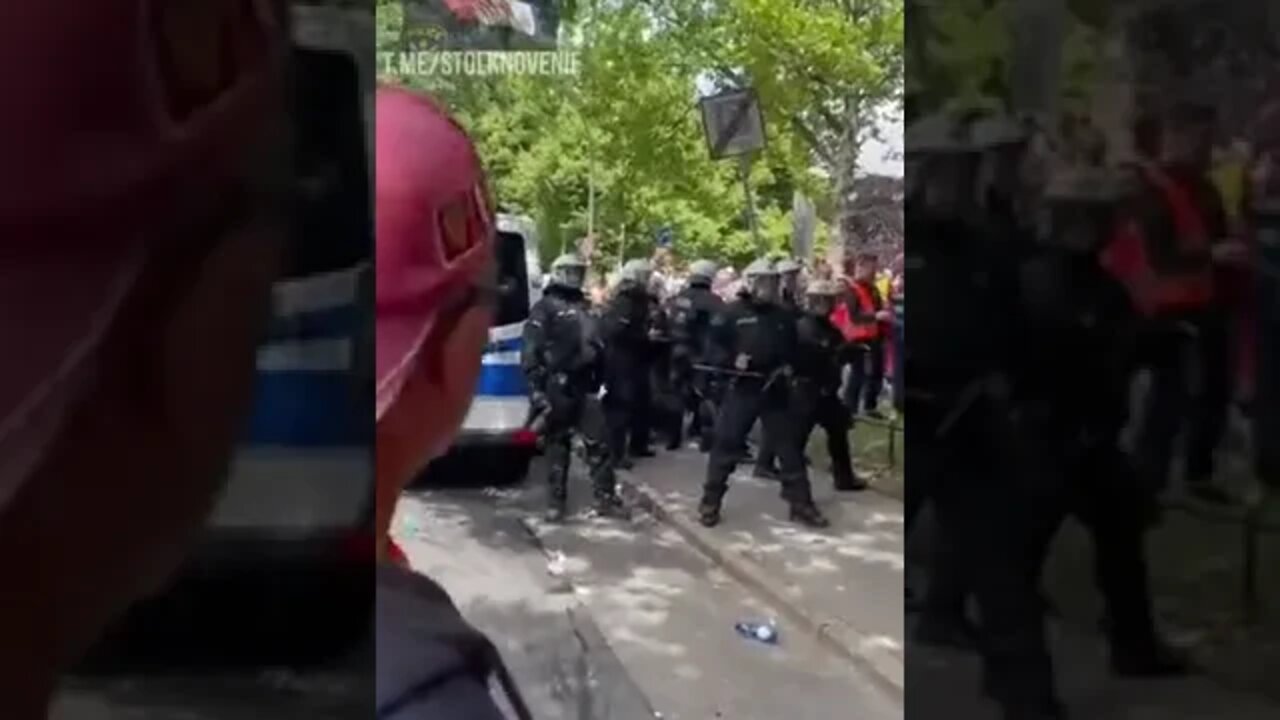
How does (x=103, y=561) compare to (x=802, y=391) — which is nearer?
(x=103, y=561)

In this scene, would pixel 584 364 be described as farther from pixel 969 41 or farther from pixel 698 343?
pixel 969 41

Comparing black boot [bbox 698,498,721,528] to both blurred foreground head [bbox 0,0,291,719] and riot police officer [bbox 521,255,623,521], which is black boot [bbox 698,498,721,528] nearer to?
riot police officer [bbox 521,255,623,521]

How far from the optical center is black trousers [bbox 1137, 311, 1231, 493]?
5.45 feet

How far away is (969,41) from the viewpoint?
63.9 inches

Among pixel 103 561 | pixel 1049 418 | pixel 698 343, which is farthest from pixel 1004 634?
pixel 103 561

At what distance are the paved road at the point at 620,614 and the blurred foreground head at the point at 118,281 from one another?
29cm

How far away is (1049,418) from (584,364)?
1.61 feet

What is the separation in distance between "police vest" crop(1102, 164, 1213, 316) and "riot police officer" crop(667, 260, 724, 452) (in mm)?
427

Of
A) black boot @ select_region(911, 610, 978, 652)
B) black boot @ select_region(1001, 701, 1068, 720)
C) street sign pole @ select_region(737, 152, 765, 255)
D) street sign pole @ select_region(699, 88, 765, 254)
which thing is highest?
street sign pole @ select_region(699, 88, 765, 254)

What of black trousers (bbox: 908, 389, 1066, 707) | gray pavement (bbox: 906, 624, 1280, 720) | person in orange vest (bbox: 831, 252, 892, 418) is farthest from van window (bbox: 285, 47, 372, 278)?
gray pavement (bbox: 906, 624, 1280, 720)

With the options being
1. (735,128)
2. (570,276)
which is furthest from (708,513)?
(735,128)

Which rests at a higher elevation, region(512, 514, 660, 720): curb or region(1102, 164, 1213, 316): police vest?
region(1102, 164, 1213, 316): police vest

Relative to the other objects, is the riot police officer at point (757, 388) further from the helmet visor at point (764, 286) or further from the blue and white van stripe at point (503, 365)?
the blue and white van stripe at point (503, 365)

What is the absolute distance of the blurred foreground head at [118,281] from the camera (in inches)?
48.8
